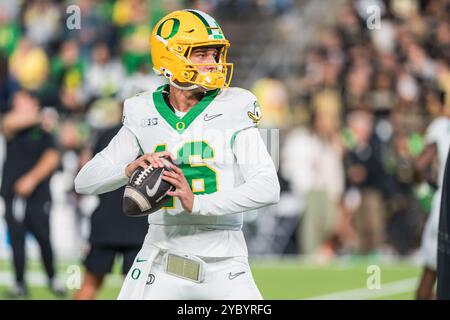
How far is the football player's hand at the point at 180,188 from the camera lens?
5.17m

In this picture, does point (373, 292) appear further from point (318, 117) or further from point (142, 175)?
point (142, 175)

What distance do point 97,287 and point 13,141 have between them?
11.3 feet

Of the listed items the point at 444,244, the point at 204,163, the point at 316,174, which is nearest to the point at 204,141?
the point at 204,163

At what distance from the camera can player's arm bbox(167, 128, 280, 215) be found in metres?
5.20

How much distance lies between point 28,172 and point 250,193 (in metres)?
6.72

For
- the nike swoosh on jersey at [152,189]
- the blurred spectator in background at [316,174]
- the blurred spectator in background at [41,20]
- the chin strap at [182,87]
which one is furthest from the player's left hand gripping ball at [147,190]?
the blurred spectator in background at [41,20]

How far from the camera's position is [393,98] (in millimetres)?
16812

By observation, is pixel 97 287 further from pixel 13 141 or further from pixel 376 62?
pixel 376 62

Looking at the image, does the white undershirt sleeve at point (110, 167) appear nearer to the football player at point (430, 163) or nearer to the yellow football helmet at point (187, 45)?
the yellow football helmet at point (187, 45)

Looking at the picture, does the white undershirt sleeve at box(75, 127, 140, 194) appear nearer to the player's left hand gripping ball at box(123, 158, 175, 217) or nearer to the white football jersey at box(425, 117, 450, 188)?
the player's left hand gripping ball at box(123, 158, 175, 217)

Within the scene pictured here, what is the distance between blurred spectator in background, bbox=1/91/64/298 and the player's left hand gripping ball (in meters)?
6.24

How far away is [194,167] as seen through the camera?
5398 mm

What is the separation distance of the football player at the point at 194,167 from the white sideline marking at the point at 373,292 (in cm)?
555

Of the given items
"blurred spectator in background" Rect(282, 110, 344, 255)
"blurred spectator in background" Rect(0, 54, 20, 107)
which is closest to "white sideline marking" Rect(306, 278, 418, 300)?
"blurred spectator in background" Rect(282, 110, 344, 255)
